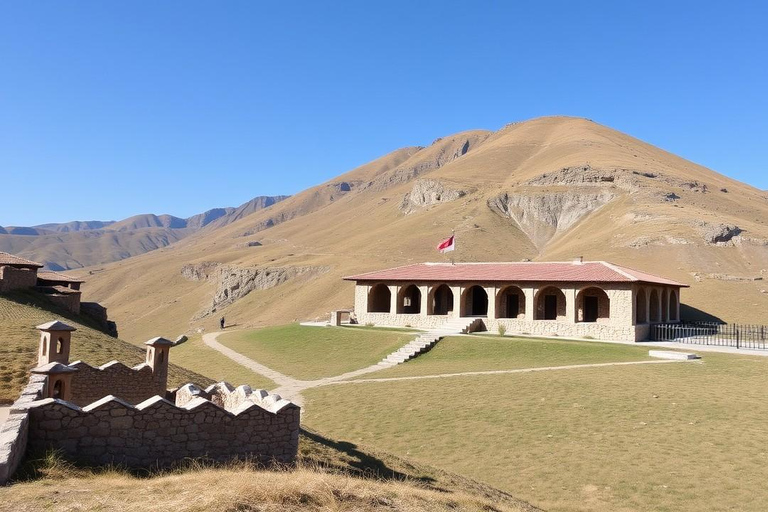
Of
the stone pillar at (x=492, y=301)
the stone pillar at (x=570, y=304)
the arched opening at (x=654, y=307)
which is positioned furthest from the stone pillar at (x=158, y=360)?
the arched opening at (x=654, y=307)

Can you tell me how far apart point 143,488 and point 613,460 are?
11175 millimetres

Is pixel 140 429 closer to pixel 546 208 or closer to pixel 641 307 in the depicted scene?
pixel 641 307

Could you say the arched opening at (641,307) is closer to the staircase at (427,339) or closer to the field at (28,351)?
the staircase at (427,339)

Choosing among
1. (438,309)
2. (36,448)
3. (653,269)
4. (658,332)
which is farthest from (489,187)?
(36,448)

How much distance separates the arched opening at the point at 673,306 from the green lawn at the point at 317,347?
892 inches

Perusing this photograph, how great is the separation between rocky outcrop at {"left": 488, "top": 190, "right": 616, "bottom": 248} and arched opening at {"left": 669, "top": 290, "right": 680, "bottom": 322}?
50603mm

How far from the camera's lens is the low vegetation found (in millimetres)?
7066

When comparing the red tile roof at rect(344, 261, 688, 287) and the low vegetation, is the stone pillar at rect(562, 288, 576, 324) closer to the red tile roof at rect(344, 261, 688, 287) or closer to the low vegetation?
the red tile roof at rect(344, 261, 688, 287)

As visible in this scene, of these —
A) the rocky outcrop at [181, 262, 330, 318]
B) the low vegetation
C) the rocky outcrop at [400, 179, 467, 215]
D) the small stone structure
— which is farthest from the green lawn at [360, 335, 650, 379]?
the rocky outcrop at [400, 179, 467, 215]

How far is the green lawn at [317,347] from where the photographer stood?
31031 millimetres

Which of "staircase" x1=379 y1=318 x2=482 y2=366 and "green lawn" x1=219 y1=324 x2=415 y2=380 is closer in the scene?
"green lawn" x1=219 y1=324 x2=415 y2=380

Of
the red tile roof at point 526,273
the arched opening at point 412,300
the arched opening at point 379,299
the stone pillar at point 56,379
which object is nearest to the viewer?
the stone pillar at point 56,379

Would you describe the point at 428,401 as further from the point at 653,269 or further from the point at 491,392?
the point at 653,269

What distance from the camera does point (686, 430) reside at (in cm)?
1617
